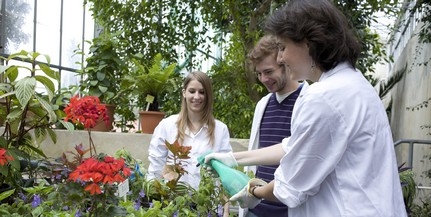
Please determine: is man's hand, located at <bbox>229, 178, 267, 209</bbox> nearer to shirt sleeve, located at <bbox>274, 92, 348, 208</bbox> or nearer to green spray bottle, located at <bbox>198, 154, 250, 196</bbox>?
green spray bottle, located at <bbox>198, 154, 250, 196</bbox>

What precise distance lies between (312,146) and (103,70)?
13.2 ft

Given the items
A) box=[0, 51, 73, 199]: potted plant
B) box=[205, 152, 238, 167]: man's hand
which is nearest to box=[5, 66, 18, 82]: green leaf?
box=[0, 51, 73, 199]: potted plant

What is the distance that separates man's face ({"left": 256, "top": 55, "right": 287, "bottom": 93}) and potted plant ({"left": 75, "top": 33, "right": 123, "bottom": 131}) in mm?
3095

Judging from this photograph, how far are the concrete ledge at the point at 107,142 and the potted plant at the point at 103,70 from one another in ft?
0.98

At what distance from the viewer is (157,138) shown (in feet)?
9.53

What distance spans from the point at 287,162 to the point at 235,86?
20.2 ft

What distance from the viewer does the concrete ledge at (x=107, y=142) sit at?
4.65 meters

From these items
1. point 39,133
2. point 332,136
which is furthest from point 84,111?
point 39,133

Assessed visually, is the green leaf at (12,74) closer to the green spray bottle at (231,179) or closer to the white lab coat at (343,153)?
the green spray bottle at (231,179)

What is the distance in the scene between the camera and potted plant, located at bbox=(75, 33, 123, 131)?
5.11 meters

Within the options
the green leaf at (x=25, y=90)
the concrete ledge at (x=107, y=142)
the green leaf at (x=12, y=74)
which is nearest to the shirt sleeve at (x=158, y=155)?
the green leaf at (x=25, y=90)

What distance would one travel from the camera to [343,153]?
1349 millimetres

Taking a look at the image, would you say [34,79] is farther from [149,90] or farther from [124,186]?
[149,90]

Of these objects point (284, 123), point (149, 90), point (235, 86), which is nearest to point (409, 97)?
point (235, 86)
